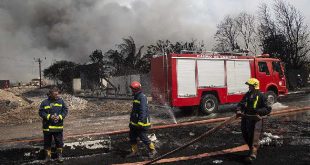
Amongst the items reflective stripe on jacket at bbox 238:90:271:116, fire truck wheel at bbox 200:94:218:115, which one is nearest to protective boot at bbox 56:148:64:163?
reflective stripe on jacket at bbox 238:90:271:116

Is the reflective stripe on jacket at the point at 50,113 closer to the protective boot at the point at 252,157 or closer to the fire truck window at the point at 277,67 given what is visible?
the protective boot at the point at 252,157

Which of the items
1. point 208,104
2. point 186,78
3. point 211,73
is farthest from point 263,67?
point 186,78

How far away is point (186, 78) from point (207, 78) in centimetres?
100

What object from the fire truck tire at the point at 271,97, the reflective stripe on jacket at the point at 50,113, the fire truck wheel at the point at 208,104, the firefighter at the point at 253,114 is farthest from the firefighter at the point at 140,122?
the fire truck tire at the point at 271,97

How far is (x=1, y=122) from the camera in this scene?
15.8m

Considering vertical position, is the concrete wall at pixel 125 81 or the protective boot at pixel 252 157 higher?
the concrete wall at pixel 125 81

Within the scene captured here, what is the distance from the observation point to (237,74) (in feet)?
47.9

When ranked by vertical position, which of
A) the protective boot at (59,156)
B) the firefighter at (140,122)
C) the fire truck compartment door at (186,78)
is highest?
the fire truck compartment door at (186,78)

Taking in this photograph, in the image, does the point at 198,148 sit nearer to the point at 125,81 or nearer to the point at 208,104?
the point at 208,104

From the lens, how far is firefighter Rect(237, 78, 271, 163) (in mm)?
6488

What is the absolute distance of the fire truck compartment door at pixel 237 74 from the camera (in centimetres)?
1441

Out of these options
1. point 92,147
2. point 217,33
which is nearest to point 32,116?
point 92,147

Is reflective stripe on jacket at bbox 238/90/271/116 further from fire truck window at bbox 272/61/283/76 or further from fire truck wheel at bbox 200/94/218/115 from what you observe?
fire truck window at bbox 272/61/283/76

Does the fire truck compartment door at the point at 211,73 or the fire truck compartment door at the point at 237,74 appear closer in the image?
the fire truck compartment door at the point at 211,73
